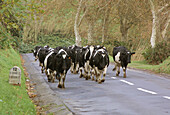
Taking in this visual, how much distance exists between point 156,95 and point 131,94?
0.94 metres

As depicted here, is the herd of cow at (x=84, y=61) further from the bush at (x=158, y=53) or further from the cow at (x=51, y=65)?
the bush at (x=158, y=53)

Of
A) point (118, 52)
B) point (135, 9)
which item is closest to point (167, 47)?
point (118, 52)

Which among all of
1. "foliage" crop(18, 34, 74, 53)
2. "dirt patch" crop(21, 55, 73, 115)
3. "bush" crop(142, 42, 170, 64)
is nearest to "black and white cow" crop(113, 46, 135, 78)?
"dirt patch" crop(21, 55, 73, 115)

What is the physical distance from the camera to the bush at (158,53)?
3093 cm

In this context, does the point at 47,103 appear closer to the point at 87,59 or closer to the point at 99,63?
the point at 99,63

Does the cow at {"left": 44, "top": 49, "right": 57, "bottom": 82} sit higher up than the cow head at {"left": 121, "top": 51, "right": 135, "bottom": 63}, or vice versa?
the cow head at {"left": 121, "top": 51, "right": 135, "bottom": 63}

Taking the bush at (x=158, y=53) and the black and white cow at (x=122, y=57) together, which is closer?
the black and white cow at (x=122, y=57)

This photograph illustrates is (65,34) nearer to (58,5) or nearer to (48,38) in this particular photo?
(48,38)

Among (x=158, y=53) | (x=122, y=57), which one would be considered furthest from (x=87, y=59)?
(x=158, y=53)

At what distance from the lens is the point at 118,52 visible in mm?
21797

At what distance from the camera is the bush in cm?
3093

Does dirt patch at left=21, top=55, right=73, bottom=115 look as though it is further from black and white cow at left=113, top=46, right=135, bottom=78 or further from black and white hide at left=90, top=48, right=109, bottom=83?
black and white cow at left=113, top=46, right=135, bottom=78

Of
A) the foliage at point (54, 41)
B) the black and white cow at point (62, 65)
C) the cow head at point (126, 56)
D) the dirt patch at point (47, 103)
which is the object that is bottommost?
the dirt patch at point (47, 103)

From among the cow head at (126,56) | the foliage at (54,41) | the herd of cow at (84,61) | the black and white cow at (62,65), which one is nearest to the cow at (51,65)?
the herd of cow at (84,61)
